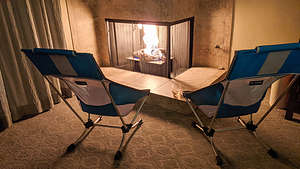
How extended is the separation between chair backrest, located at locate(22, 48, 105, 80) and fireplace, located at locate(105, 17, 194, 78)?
1.82 meters

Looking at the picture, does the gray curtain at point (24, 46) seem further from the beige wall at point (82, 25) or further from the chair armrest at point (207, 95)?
the chair armrest at point (207, 95)

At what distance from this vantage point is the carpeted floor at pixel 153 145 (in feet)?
6.34

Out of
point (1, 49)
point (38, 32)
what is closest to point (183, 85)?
point (38, 32)

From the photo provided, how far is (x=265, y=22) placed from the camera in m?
3.10

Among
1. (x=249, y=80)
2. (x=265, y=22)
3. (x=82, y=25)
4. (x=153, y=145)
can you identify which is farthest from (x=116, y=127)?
(x=265, y=22)

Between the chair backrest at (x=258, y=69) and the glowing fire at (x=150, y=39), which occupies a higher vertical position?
the glowing fire at (x=150, y=39)

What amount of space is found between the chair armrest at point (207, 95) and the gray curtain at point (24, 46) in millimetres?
1996

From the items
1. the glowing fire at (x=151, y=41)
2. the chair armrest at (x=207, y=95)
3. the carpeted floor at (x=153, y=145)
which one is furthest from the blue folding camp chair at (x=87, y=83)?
the glowing fire at (x=151, y=41)

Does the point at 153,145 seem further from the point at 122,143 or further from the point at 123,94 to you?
the point at 123,94

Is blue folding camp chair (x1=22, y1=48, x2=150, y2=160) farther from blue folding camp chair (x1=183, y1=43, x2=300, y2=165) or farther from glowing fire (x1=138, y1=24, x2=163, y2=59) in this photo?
glowing fire (x1=138, y1=24, x2=163, y2=59)

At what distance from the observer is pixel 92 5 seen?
3721 millimetres

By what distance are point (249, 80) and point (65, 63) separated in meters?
1.43

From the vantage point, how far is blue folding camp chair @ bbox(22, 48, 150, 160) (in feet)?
5.11

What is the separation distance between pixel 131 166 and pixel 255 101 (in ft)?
4.11
